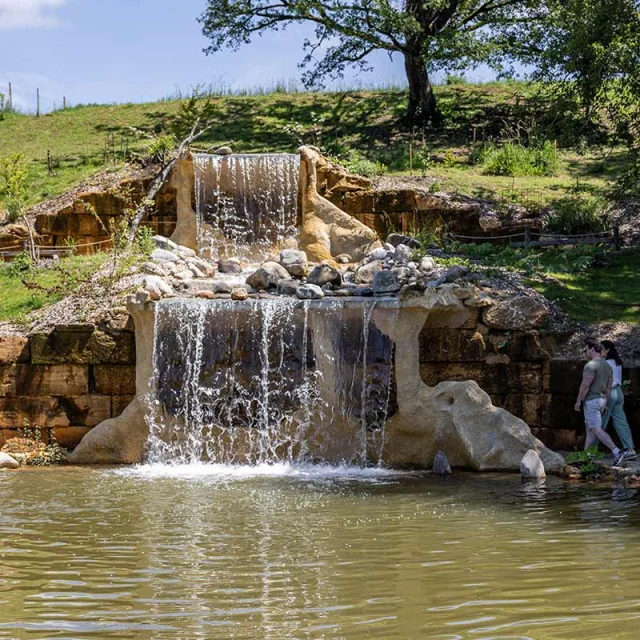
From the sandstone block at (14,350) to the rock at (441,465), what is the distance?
5.34 metres

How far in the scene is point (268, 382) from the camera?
1248 centimetres

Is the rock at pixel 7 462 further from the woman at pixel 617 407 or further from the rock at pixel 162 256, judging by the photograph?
the woman at pixel 617 407

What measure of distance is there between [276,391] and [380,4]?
1253 cm

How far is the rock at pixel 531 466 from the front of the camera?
1072 centimetres

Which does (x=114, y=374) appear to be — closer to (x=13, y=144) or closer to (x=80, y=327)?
(x=80, y=327)

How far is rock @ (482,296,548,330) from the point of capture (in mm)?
12477

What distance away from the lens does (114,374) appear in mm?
12844

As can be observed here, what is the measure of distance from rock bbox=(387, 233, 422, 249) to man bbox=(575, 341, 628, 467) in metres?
5.11

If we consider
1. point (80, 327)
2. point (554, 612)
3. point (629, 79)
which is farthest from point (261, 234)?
point (554, 612)

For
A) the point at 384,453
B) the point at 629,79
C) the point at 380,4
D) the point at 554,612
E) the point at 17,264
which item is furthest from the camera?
the point at 380,4

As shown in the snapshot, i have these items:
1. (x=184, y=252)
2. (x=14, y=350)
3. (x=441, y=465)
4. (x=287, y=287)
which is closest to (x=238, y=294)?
(x=287, y=287)

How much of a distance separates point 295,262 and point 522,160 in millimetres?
7257

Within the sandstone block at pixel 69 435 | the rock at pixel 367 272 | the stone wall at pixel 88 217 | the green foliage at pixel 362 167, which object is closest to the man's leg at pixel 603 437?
the rock at pixel 367 272

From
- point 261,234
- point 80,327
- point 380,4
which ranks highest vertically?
point 380,4
